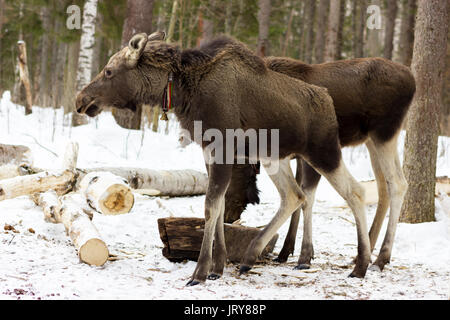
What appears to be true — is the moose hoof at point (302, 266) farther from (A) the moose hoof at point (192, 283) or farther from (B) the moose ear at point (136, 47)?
(B) the moose ear at point (136, 47)

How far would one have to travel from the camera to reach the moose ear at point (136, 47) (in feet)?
15.0

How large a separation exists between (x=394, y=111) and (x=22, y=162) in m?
5.66

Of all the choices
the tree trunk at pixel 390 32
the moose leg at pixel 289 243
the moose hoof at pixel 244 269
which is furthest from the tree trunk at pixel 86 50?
the tree trunk at pixel 390 32

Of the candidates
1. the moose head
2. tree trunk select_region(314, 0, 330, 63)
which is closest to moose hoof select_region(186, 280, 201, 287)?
the moose head

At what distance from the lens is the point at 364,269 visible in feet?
16.6

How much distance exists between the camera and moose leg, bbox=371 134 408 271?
5.61 m

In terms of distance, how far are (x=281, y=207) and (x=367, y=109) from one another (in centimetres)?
148

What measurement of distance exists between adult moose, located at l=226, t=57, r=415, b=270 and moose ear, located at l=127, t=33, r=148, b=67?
5.31 ft

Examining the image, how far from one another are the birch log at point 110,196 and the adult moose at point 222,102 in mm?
1613

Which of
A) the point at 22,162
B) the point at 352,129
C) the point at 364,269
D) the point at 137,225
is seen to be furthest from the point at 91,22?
the point at 364,269

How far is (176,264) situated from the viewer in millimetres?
5168

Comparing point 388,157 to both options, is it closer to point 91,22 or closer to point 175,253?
point 175,253

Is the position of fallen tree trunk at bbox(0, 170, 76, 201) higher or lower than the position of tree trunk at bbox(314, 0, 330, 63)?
lower
